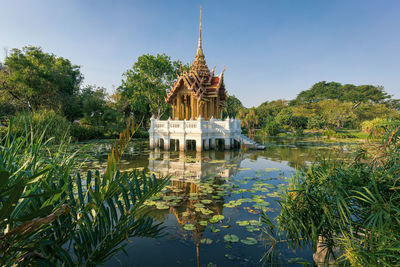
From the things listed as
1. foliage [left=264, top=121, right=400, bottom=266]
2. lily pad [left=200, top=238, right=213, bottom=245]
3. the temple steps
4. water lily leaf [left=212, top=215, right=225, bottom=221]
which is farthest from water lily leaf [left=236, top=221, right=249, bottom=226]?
the temple steps

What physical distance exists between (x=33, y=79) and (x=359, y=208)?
2753cm

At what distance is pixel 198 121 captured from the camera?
14117mm

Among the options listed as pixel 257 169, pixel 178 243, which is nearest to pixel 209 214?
pixel 178 243

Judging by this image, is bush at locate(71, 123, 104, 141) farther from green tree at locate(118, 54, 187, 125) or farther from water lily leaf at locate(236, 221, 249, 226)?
water lily leaf at locate(236, 221, 249, 226)

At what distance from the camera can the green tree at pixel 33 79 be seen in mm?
20328

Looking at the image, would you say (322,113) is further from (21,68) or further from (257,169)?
(21,68)

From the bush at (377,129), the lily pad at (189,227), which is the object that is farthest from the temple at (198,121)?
the bush at (377,129)

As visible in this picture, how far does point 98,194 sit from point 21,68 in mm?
27234

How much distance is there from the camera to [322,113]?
119ft

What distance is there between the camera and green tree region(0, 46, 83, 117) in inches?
800

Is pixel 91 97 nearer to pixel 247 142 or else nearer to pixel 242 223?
pixel 247 142

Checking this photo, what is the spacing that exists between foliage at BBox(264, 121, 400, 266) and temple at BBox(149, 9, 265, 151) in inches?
452

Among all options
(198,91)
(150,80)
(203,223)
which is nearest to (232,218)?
(203,223)

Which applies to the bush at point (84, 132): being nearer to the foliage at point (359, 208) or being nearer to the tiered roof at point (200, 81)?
the tiered roof at point (200, 81)
